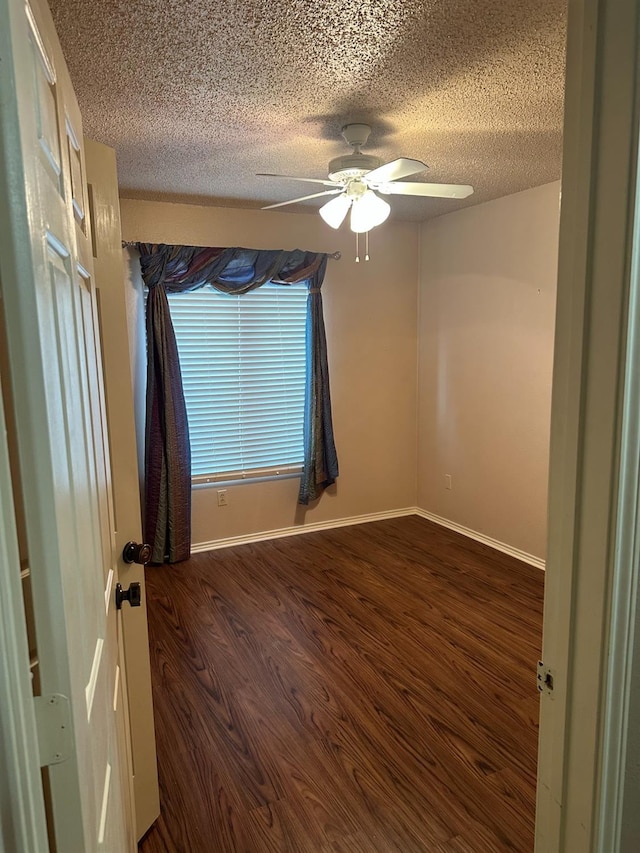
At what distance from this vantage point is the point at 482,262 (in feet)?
12.9

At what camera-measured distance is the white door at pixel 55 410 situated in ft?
1.89

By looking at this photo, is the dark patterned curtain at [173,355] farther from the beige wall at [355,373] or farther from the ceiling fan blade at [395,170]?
the ceiling fan blade at [395,170]

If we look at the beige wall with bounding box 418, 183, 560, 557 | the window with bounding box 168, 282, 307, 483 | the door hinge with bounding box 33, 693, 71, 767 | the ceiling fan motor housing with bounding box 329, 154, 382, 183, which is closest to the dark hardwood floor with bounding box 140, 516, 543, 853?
the beige wall with bounding box 418, 183, 560, 557

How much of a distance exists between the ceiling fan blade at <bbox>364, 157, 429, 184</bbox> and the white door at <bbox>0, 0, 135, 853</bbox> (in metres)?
1.46

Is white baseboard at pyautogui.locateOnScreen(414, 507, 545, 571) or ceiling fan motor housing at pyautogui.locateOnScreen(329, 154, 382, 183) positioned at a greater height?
ceiling fan motor housing at pyautogui.locateOnScreen(329, 154, 382, 183)

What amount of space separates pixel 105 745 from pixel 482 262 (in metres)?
3.79

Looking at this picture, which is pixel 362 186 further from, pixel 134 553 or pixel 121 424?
pixel 134 553

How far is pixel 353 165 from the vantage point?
2463mm

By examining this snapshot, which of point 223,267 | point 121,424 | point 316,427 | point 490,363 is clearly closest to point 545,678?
point 121,424

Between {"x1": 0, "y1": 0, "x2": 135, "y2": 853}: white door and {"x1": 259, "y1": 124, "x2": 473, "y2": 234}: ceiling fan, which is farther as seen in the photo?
{"x1": 259, "y1": 124, "x2": 473, "y2": 234}: ceiling fan

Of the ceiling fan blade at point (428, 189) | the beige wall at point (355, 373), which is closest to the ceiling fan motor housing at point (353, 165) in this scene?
the ceiling fan blade at point (428, 189)

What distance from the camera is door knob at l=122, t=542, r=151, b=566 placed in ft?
4.82

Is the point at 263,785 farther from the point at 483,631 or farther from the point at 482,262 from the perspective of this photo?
the point at 482,262

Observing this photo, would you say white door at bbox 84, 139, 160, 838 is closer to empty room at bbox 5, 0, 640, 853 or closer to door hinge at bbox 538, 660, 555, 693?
empty room at bbox 5, 0, 640, 853
